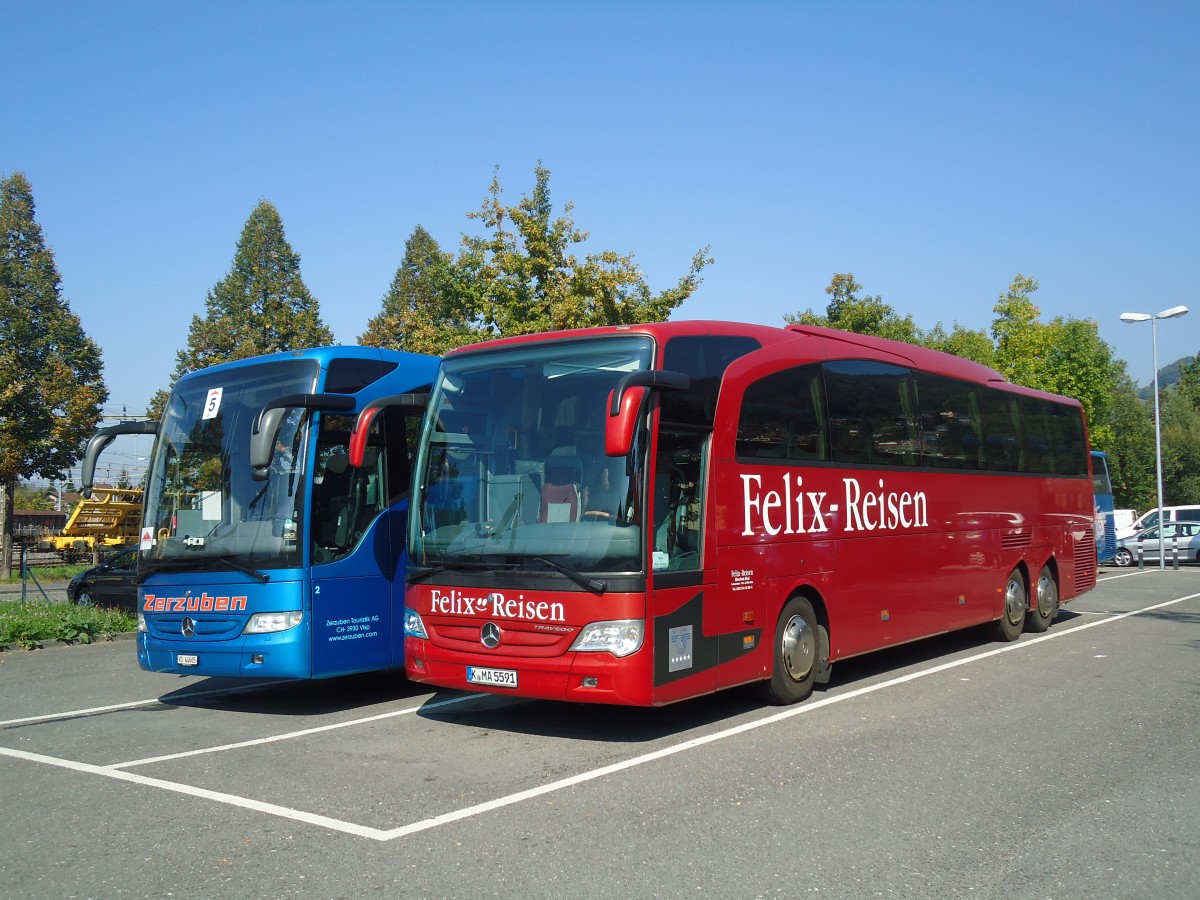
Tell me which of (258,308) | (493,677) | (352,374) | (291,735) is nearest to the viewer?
(493,677)

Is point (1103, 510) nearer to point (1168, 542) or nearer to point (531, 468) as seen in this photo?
point (1168, 542)

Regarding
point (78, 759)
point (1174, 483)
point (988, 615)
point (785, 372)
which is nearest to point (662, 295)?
point (988, 615)

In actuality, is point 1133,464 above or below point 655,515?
above

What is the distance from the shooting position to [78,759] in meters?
8.05

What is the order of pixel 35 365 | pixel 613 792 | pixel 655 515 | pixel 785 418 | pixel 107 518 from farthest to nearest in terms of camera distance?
1. pixel 107 518
2. pixel 35 365
3. pixel 785 418
4. pixel 655 515
5. pixel 613 792

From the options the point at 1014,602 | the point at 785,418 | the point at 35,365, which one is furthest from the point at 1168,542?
the point at 35,365

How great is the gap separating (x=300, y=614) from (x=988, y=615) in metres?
8.95

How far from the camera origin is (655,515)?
8008 mm

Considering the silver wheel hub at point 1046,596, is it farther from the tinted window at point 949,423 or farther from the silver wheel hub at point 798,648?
the silver wheel hub at point 798,648

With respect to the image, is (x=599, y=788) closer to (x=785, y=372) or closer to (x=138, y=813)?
(x=138, y=813)

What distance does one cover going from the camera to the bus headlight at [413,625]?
8.91 metres

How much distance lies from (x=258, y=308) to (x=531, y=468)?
3499 cm

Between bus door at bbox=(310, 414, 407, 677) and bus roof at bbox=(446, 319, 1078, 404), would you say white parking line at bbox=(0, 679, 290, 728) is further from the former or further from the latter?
bus roof at bbox=(446, 319, 1078, 404)

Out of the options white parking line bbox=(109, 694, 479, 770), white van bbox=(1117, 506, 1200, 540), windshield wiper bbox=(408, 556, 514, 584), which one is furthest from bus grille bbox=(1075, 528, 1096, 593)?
white van bbox=(1117, 506, 1200, 540)
